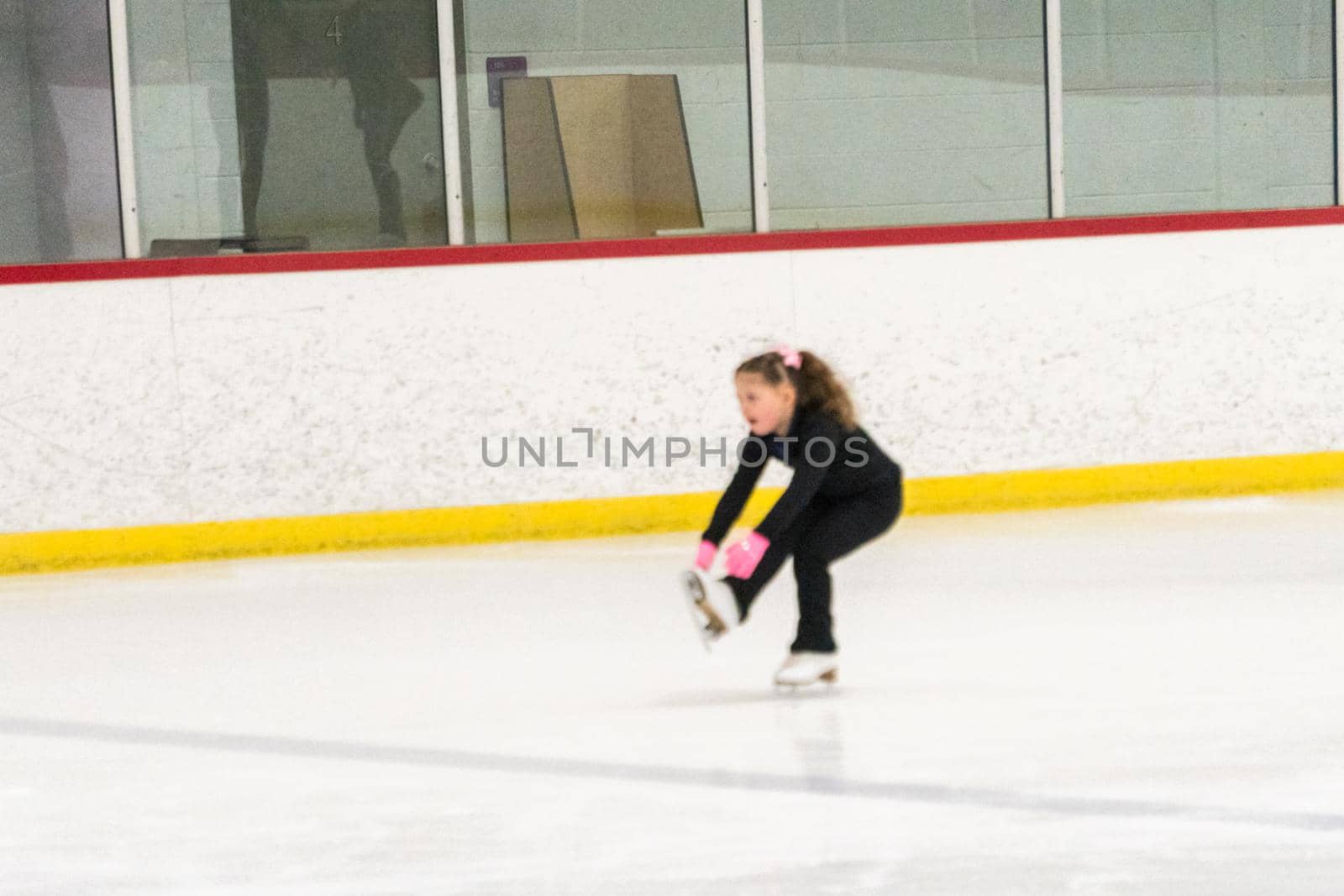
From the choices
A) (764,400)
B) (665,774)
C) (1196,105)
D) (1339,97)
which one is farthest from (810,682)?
(1339,97)

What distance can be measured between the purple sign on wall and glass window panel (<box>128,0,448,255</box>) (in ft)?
0.67

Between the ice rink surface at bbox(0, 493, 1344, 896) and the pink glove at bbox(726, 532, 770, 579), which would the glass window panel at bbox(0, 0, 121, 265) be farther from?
the pink glove at bbox(726, 532, 770, 579)

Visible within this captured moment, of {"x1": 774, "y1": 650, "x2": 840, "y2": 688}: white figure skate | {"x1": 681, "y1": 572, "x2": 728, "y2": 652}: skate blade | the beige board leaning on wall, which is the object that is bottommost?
{"x1": 774, "y1": 650, "x2": 840, "y2": 688}: white figure skate

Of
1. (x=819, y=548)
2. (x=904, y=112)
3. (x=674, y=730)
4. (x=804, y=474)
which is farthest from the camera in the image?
(x=904, y=112)

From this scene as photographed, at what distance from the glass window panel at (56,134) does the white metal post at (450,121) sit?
117 centimetres

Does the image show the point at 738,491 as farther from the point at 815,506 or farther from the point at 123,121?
the point at 123,121

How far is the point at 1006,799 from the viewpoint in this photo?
3.29 meters

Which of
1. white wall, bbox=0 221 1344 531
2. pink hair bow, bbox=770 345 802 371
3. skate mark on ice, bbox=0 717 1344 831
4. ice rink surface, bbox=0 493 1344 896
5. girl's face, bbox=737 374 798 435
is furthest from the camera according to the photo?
white wall, bbox=0 221 1344 531

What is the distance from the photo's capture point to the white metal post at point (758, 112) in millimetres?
7219

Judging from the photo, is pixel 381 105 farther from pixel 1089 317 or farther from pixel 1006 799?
pixel 1006 799

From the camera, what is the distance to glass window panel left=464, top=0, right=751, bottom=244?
7.12 meters

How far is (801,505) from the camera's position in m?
4.17

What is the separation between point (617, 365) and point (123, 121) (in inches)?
76.4

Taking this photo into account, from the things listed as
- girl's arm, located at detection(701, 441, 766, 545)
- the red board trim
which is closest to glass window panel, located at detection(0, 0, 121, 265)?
the red board trim
